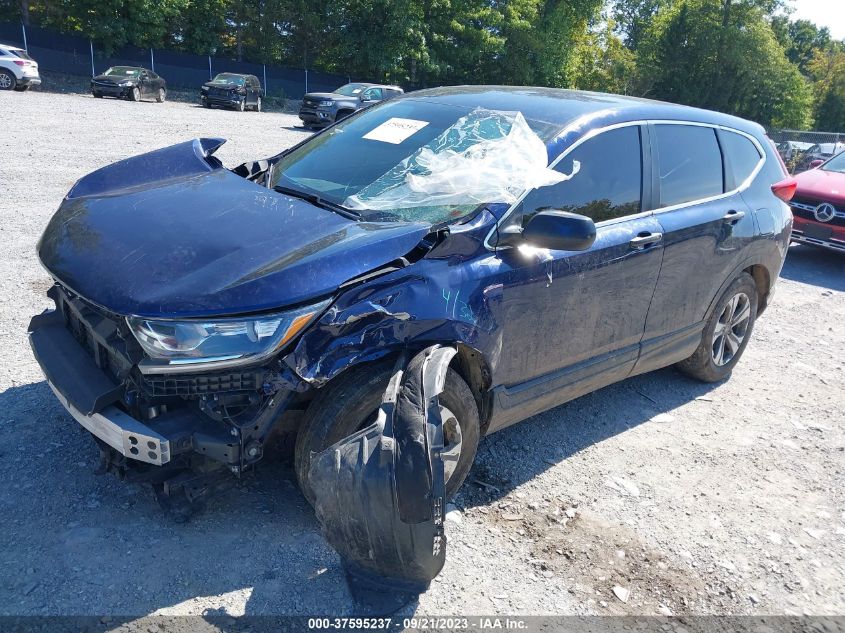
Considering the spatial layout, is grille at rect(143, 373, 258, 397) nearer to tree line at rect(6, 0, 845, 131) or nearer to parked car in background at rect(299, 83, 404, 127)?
parked car in background at rect(299, 83, 404, 127)

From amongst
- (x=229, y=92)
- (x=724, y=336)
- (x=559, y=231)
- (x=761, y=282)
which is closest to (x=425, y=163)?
(x=559, y=231)

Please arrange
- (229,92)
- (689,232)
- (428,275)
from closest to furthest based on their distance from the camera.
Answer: (428,275)
(689,232)
(229,92)

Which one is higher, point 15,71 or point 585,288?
point 585,288

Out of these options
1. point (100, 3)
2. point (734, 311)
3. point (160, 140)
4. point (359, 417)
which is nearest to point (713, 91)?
point (100, 3)

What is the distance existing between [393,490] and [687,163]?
301cm

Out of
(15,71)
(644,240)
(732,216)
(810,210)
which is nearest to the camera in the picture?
(644,240)

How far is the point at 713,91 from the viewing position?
146ft

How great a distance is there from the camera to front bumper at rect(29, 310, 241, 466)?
2582 mm

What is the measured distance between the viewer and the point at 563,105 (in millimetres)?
3908

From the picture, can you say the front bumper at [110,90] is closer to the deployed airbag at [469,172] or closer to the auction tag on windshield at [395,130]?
the auction tag on windshield at [395,130]

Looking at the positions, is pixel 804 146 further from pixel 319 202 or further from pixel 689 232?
pixel 319 202

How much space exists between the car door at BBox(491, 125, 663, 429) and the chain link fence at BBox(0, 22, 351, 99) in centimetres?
Answer: 3360

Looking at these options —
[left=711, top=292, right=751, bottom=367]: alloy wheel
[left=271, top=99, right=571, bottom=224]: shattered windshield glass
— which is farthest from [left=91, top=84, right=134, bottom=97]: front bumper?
[left=711, top=292, right=751, bottom=367]: alloy wheel

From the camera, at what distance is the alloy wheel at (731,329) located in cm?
494
